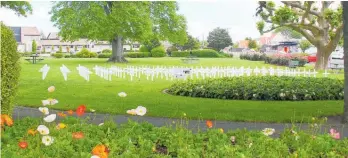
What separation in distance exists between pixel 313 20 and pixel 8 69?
2466 cm

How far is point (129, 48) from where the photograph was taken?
178 ft

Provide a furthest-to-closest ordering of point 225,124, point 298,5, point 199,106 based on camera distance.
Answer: point 298,5
point 199,106
point 225,124

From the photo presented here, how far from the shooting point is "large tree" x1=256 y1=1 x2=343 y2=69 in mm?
26328

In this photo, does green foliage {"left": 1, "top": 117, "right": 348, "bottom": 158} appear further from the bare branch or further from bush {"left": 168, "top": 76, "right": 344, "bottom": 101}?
the bare branch

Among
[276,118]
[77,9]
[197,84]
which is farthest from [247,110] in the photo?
[77,9]

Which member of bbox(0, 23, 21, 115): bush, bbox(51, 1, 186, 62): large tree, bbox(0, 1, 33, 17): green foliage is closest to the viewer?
bbox(0, 23, 21, 115): bush

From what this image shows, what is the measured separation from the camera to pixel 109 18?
33.8 metres

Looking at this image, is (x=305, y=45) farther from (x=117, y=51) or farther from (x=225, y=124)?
(x=225, y=124)

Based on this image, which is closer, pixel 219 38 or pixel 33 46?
pixel 33 46

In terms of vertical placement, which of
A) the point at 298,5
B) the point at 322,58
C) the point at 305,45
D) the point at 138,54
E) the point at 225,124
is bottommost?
the point at 225,124

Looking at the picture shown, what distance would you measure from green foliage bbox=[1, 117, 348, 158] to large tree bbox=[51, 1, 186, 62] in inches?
1105

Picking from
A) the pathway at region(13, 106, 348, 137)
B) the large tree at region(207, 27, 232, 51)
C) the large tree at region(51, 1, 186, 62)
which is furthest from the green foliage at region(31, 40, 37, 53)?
the pathway at region(13, 106, 348, 137)

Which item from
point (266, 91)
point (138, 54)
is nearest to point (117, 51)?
point (138, 54)

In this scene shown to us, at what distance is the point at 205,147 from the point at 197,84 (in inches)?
340
